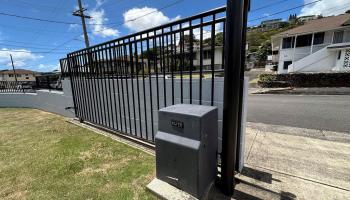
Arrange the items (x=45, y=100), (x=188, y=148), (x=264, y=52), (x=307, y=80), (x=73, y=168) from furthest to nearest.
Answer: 1. (x=264, y=52)
2. (x=307, y=80)
3. (x=45, y=100)
4. (x=73, y=168)
5. (x=188, y=148)

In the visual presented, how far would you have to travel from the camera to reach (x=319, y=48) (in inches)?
656

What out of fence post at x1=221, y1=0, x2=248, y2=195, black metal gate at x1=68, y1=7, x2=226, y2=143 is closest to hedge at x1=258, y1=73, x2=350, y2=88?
black metal gate at x1=68, y1=7, x2=226, y2=143

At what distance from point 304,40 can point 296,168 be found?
20464 mm

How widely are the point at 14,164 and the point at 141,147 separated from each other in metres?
2.04

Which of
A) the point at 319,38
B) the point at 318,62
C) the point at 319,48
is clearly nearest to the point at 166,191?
the point at 318,62

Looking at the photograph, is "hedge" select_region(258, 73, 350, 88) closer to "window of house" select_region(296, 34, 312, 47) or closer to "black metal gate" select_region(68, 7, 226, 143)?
"window of house" select_region(296, 34, 312, 47)

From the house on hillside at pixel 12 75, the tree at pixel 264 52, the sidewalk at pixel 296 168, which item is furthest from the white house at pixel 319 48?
the house on hillside at pixel 12 75

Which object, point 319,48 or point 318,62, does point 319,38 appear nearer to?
point 319,48

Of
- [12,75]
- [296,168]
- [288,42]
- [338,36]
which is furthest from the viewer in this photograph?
[12,75]

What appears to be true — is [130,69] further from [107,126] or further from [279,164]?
[279,164]

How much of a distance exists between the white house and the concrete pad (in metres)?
19.1

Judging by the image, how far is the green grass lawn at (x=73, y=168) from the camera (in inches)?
79.5

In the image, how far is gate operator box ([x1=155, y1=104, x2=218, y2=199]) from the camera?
5.38 feet

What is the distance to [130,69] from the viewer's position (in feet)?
10.5
